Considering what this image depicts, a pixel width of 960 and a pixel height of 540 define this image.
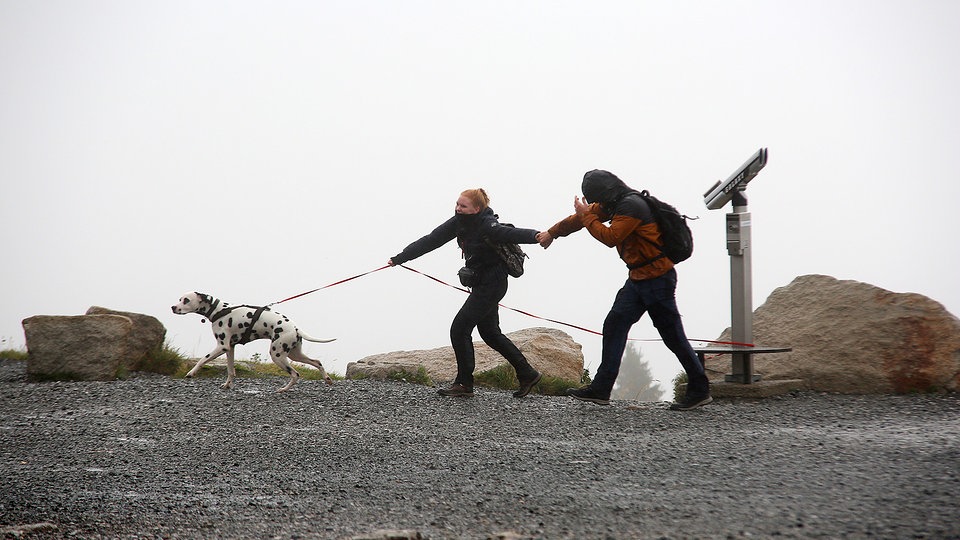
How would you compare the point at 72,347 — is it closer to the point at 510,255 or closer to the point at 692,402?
the point at 510,255

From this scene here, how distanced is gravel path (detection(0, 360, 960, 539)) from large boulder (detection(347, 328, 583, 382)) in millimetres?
1616

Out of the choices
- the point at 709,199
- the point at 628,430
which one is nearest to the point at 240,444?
the point at 628,430

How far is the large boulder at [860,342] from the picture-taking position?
1047 centimetres

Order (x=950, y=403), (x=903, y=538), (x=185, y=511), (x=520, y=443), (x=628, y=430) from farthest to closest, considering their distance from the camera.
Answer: (x=950, y=403) < (x=628, y=430) < (x=520, y=443) < (x=185, y=511) < (x=903, y=538)

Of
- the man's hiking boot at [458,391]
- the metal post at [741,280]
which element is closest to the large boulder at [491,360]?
the man's hiking boot at [458,391]

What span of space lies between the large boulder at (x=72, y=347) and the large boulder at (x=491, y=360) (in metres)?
3.35

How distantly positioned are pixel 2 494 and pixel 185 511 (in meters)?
1.82

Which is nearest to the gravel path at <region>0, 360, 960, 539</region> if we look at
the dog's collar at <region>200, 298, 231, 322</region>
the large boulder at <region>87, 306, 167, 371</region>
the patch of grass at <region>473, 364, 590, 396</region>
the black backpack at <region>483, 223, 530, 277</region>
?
the dog's collar at <region>200, 298, 231, 322</region>

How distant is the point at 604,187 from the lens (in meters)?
9.05

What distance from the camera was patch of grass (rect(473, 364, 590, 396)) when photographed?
11.5 m

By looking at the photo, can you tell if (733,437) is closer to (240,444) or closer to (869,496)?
(869,496)

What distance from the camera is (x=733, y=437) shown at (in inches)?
300

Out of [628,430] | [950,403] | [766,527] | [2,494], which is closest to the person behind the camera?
[766,527]

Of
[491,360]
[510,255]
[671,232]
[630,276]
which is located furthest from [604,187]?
[491,360]
